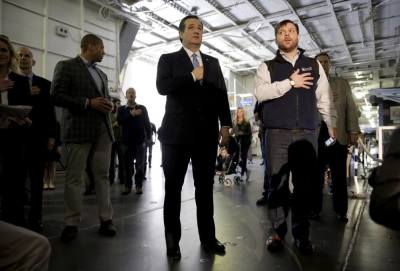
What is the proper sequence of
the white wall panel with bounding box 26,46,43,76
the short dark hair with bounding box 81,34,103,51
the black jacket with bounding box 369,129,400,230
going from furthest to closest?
the white wall panel with bounding box 26,46,43,76, the short dark hair with bounding box 81,34,103,51, the black jacket with bounding box 369,129,400,230

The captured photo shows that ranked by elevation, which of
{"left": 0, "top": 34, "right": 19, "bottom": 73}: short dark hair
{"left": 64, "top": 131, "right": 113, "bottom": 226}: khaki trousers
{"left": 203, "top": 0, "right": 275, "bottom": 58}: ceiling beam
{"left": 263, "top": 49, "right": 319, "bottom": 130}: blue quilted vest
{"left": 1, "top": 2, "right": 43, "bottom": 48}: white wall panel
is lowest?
{"left": 64, "top": 131, "right": 113, "bottom": 226}: khaki trousers

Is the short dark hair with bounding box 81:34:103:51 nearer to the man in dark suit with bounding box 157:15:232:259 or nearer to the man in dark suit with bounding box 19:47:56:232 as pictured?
the man in dark suit with bounding box 19:47:56:232

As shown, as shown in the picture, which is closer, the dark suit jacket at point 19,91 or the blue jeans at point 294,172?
the blue jeans at point 294,172

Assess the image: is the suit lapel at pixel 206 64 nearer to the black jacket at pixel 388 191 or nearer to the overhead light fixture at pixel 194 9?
the black jacket at pixel 388 191

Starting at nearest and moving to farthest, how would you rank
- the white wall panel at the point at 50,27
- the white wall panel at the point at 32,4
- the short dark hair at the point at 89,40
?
1. the short dark hair at the point at 89,40
2. the white wall panel at the point at 50,27
3. the white wall panel at the point at 32,4

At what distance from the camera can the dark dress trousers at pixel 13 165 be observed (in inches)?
94.6

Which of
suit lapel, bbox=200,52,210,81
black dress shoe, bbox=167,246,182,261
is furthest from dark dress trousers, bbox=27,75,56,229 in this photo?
suit lapel, bbox=200,52,210,81

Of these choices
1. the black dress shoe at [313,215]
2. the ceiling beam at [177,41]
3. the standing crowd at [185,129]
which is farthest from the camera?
the ceiling beam at [177,41]

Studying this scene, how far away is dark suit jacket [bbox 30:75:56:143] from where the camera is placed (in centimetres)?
271

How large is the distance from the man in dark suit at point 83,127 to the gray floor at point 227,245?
24 cm

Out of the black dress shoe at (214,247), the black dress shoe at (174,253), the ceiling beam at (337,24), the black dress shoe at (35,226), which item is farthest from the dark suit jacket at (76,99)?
the ceiling beam at (337,24)

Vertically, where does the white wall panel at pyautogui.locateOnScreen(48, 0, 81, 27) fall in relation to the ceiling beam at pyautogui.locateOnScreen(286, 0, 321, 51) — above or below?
below

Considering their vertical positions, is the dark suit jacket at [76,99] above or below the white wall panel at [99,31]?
below

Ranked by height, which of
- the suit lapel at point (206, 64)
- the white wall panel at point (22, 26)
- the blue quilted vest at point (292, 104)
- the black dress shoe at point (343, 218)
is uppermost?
the white wall panel at point (22, 26)
